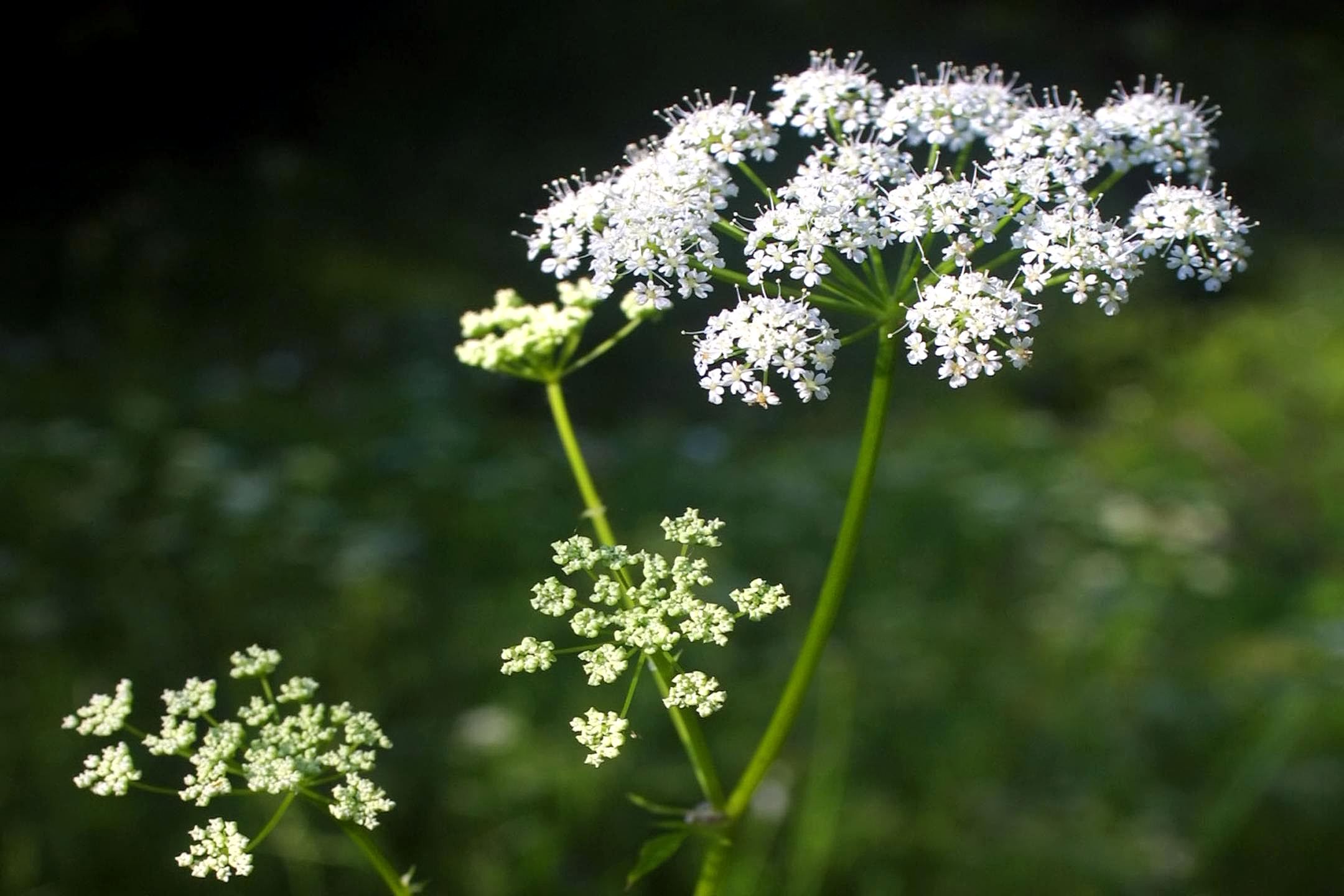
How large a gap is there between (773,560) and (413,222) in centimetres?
291

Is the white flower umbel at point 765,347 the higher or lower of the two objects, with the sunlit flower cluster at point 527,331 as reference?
lower

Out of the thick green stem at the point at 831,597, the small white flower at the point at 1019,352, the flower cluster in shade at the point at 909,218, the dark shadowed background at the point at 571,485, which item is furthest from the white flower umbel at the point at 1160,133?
the dark shadowed background at the point at 571,485

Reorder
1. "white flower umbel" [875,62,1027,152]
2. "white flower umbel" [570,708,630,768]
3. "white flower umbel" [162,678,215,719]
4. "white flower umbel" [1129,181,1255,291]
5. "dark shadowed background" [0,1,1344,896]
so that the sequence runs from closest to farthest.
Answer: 1. "white flower umbel" [570,708,630,768]
2. "white flower umbel" [162,678,215,719]
3. "white flower umbel" [1129,181,1255,291]
4. "white flower umbel" [875,62,1027,152]
5. "dark shadowed background" [0,1,1344,896]

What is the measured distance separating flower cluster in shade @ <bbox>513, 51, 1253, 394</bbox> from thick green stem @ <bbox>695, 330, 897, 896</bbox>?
0.07 m

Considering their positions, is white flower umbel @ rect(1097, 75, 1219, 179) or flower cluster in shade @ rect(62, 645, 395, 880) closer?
flower cluster in shade @ rect(62, 645, 395, 880)

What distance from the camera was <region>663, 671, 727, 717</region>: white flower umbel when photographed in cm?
113

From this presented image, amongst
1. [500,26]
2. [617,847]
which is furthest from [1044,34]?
[617,847]

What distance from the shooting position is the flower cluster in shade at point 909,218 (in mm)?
1319

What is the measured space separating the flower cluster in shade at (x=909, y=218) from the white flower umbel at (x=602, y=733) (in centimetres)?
37

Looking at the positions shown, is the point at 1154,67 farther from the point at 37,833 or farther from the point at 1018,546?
the point at 37,833

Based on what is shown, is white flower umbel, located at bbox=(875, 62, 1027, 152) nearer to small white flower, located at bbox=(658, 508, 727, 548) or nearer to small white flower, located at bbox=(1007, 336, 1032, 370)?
small white flower, located at bbox=(1007, 336, 1032, 370)

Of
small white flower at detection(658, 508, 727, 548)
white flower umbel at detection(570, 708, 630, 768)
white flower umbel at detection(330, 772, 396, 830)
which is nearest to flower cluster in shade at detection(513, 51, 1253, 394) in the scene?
small white flower at detection(658, 508, 727, 548)

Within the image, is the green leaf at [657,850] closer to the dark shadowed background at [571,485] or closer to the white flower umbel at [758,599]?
the white flower umbel at [758,599]

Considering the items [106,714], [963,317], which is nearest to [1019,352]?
[963,317]
